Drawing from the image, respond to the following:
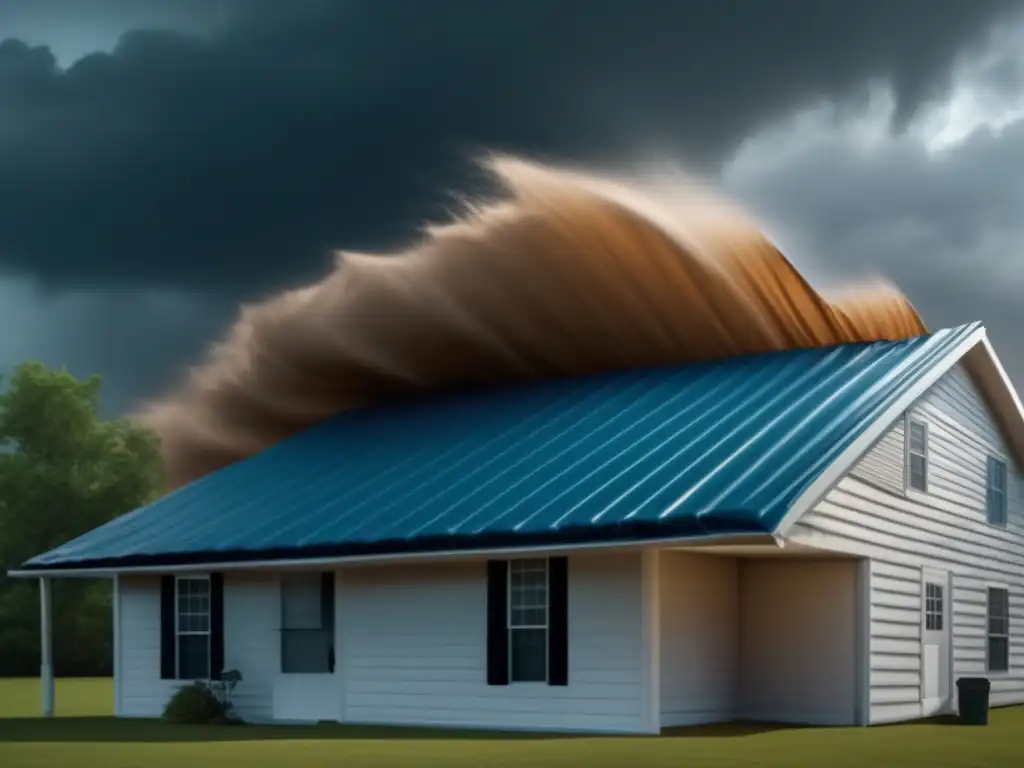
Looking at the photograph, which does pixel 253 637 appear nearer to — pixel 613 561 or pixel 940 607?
pixel 613 561

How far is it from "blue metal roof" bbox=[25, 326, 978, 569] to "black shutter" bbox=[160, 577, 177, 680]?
2.88ft

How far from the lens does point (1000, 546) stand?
27672mm

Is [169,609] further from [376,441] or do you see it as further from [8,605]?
[8,605]

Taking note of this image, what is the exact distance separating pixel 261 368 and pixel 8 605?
689 inches

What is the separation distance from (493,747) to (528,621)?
3598 millimetres

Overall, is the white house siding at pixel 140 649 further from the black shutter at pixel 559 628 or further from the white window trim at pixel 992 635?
the white window trim at pixel 992 635

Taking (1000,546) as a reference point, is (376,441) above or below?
above

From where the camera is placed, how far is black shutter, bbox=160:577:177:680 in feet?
80.3

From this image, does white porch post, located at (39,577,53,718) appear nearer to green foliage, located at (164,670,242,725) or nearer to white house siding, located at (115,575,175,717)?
white house siding, located at (115,575,175,717)

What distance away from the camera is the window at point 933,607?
935 inches

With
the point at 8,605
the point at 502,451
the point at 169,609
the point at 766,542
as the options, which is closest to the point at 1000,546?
the point at 502,451

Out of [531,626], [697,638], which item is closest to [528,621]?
[531,626]

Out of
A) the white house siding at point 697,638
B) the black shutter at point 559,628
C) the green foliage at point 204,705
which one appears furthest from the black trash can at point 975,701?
the green foliage at point 204,705

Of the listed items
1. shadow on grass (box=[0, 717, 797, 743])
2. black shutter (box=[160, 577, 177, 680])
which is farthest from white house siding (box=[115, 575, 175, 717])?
shadow on grass (box=[0, 717, 797, 743])
